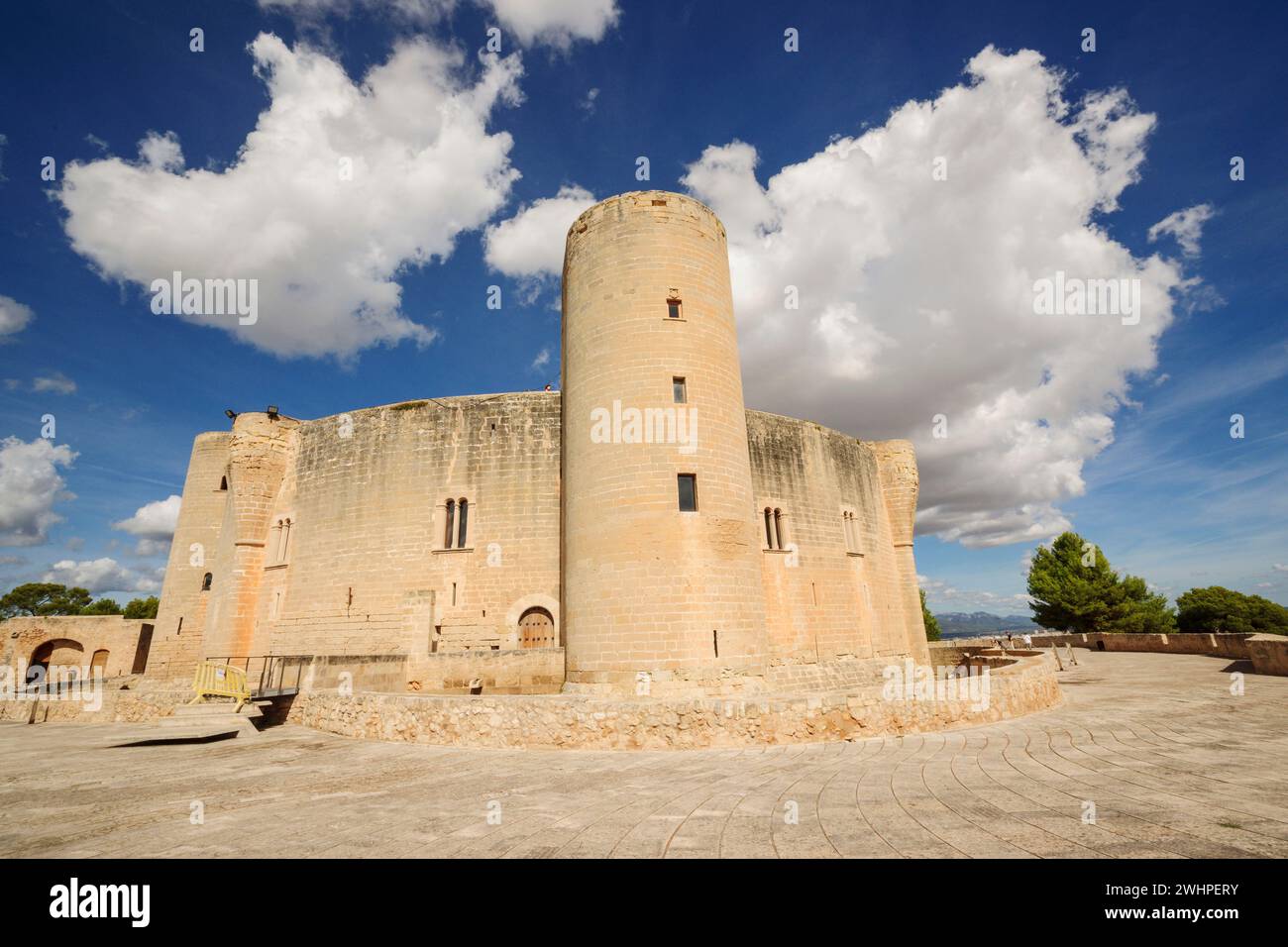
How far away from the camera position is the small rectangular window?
514 inches

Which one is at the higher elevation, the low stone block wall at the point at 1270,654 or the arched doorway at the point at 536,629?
the arched doorway at the point at 536,629

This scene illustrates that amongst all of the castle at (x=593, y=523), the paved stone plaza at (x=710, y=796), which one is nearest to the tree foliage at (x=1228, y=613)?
the castle at (x=593, y=523)

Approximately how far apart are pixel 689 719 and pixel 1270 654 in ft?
57.8

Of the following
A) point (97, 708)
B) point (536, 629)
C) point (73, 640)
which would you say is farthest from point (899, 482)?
point (73, 640)

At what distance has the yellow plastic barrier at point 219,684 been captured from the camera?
12445 millimetres

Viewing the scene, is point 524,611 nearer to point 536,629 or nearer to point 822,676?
point 536,629

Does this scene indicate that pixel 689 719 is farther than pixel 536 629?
No

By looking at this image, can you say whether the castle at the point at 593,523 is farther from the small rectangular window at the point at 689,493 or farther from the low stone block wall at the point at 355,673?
the low stone block wall at the point at 355,673

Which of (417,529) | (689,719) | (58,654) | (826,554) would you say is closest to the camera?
(689,719)

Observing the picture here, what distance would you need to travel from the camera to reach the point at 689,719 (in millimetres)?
9203

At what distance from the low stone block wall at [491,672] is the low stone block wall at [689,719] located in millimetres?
3587
